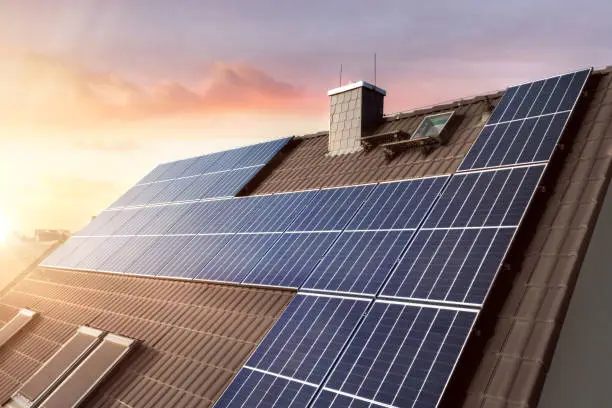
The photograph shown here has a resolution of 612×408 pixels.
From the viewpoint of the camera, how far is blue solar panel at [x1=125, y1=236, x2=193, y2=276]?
869 inches

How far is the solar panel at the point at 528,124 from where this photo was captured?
14.1 m

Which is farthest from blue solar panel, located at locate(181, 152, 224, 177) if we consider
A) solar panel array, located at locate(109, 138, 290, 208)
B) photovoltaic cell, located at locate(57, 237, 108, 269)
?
photovoltaic cell, located at locate(57, 237, 108, 269)

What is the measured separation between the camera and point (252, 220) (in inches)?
805

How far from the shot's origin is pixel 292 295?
15719 millimetres

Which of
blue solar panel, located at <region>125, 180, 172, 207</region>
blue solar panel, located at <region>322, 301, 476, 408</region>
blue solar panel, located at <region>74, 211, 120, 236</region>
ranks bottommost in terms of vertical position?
blue solar panel, located at <region>322, 301, 476, 408</region>

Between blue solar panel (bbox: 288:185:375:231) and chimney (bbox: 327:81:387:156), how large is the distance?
16.5 ft

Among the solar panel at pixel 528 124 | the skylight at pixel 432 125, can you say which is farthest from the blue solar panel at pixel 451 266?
the skylight at pixel 432 125

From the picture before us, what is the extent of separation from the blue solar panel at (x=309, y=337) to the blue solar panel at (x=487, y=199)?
3586 mm

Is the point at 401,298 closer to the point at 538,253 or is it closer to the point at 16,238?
the point at 538,253

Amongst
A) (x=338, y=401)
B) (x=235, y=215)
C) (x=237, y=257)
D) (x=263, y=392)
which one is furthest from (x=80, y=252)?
(x=338, y=401)

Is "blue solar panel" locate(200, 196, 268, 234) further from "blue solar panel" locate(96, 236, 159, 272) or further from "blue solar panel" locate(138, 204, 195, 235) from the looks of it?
"blue solar panel" locate(96, 236, 159, 272)

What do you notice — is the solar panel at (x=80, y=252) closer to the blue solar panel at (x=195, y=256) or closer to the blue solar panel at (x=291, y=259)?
the blue solar panel at (x=195, y=256)

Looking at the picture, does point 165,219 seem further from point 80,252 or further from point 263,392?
point 263,392

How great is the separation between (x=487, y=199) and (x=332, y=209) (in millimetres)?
5942
